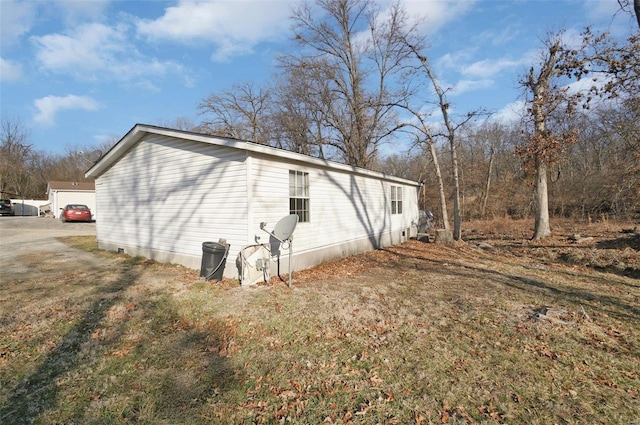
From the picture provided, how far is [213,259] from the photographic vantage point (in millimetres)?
6508

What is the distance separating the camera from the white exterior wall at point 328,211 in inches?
266

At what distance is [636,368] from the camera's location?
3172mm

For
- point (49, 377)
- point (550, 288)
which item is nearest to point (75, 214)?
point (49, 377)

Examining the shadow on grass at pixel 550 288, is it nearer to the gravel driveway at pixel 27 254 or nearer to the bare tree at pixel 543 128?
the bare tree at pixel 543 128

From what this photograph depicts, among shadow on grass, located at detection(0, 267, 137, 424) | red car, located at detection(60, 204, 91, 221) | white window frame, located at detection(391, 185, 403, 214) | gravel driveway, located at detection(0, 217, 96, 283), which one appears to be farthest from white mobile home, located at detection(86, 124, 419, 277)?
red car, located at detection(60, 204, 91, 221)

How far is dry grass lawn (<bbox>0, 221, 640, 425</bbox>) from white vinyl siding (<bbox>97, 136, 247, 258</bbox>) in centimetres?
140

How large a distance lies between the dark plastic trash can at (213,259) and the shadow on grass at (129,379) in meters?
1.98

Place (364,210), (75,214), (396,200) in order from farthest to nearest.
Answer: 1. (75,214)
2. (396,200)
3. (364,210)

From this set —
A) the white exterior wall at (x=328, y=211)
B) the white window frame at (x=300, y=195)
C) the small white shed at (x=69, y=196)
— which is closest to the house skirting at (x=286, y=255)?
the white exterior wall at (x=328, y=211)

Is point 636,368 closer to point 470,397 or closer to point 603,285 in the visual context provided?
point 470,397

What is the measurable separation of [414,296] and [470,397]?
9.89 feet

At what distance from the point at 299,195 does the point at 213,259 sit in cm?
273

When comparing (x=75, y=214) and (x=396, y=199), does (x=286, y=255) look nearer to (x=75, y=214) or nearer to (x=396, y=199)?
(x=396, y=199)

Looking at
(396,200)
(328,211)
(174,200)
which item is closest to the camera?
(174,200)
